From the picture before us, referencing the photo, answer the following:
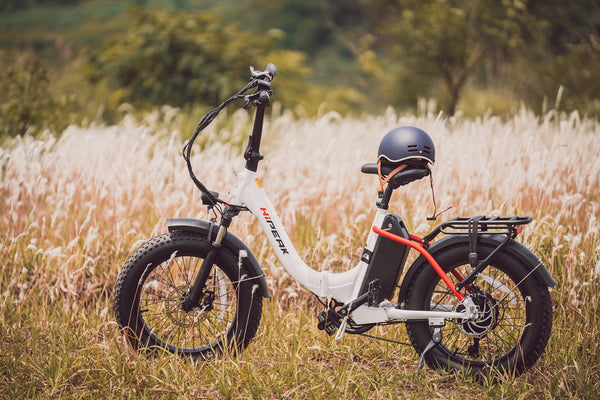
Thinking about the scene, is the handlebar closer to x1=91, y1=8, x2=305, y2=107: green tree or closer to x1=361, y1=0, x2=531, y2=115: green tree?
x1=91, y1=8, x2=305, y2=107: green tree

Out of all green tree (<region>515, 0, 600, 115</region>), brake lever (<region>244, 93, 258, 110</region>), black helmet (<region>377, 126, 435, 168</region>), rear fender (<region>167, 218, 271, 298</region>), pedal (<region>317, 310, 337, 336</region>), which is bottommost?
pedal (<region>317, 310, 337, 336</region>)

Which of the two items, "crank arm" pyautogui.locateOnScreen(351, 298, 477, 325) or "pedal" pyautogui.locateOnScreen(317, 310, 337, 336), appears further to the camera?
"pedal" pyautogui.locateOnScreen(317, 310, 337, 336)

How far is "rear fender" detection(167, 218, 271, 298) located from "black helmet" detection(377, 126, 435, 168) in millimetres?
886

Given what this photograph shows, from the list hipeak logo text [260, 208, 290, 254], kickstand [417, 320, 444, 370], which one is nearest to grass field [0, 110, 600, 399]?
kickstand [417, 320, 444, 370]

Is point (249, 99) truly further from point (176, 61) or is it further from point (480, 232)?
point (176, 61)

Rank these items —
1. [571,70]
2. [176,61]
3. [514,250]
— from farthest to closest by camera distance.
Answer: [571,70] → [176,61] → [514,250]

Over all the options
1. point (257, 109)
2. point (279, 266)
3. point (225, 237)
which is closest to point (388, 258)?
point (225, 237)

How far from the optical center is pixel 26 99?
7352mm

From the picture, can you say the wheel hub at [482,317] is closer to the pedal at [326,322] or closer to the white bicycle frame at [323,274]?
the white bicycle frame at [323,274]

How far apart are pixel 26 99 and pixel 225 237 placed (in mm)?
5285

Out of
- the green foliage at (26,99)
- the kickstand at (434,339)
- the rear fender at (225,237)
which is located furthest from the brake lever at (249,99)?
the green foliage at (26,99)

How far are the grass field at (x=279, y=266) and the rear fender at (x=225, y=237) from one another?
1.42 feet

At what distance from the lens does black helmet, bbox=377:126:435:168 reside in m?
3.03

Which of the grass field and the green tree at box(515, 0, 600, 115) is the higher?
the green tree at box(515, 0, 600, 115)
